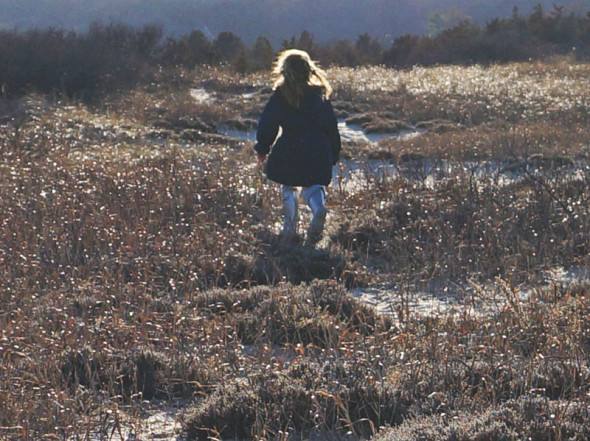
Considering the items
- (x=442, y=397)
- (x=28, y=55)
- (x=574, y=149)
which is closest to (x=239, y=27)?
(x=28, y=55)

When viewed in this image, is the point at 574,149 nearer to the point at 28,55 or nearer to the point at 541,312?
the point at 541,312

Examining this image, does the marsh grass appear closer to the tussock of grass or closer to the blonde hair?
the tussock of grass

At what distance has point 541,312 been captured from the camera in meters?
4.72

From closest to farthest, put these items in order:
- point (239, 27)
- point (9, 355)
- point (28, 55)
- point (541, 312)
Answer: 1. point (9, 355)
2. point (541, 312)
3. point (28, 55)
4. point (239, 27)

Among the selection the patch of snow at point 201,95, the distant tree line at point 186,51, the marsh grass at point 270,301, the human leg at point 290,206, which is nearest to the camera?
the marsh grass at point 270,301

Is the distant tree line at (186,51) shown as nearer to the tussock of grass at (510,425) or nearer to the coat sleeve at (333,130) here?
the coat sleeve at (333,130)

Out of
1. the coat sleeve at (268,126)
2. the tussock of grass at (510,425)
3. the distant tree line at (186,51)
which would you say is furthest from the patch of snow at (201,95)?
the tussock of grass at (510,425)

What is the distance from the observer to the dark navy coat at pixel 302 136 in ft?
24.3

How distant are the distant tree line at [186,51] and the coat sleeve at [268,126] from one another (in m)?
9.06

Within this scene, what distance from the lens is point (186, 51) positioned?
81.4 feet

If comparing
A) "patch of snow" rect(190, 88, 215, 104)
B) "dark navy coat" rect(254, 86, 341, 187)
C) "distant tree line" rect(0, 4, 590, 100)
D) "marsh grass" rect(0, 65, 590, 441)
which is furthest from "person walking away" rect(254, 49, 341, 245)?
"patch of snow" rect(190, 88, 215, 104)

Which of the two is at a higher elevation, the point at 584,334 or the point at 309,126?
the point at 309,126

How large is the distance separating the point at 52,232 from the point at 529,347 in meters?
3.96

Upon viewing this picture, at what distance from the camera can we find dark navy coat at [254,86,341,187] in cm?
741
